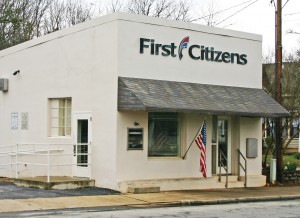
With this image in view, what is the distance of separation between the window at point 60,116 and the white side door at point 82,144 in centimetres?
89

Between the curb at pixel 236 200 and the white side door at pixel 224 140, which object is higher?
the white side door at pixel 224 140

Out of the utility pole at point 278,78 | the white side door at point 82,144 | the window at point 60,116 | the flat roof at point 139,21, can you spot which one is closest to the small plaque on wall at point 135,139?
the white side door at point 82,144

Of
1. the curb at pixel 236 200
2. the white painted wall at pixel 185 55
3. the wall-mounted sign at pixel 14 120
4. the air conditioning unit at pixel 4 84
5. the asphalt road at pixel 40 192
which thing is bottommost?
the curb at pixel 236 200

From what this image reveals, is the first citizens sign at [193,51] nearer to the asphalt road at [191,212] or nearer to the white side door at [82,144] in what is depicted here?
the white side door at [82,144]

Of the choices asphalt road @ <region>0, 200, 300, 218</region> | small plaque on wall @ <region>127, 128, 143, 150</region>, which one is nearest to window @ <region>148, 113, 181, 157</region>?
small plaque on wall @ <region>127, 128, 143, 150</region>

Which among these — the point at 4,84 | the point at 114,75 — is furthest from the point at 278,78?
the point at 4,84

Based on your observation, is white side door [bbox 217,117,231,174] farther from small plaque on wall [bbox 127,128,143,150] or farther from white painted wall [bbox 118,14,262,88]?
small plaque on wall [bbox 127,128,143,150]

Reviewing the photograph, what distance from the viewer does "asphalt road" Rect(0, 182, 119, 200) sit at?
54.8 ft

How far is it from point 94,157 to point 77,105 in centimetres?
201

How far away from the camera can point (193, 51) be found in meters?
20.4

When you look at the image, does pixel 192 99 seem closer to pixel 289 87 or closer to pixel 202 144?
pixel 202 144

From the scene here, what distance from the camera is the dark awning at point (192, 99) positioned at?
708 inches

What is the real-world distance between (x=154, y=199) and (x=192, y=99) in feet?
13.0

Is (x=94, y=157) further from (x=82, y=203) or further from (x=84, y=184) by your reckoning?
(x=82, y=203)
